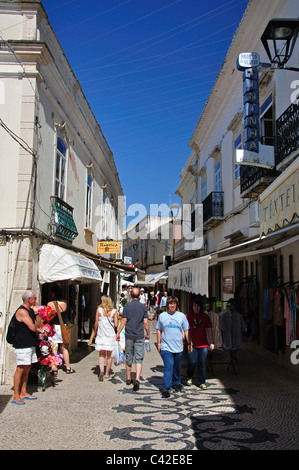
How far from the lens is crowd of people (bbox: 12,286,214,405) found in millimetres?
6461

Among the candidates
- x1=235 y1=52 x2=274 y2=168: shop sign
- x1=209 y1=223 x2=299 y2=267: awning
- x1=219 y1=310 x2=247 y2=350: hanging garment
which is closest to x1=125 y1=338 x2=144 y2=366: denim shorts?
x1=219 y1=310 x2=247 y2=350: hanging garment

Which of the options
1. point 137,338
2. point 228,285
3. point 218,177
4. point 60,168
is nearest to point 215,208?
point 218,177

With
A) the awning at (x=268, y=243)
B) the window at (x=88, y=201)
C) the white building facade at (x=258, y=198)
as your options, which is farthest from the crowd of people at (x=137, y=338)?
the window at (x=88, y=201)

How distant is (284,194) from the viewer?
5.42 metres

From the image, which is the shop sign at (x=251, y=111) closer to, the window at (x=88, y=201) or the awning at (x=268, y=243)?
the awning at (x=268, y=243)

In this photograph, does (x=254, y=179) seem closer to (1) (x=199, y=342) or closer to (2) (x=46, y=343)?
(1) (x=199, y=342)

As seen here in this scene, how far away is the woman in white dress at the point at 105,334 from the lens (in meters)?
8.23

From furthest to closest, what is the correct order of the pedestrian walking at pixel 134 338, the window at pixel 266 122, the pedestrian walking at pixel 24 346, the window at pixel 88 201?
the window at pixel 88 201 < the window at pixel 266 122 < the pedestrian walking at pixel 134 338 < the pedestrian walking at pixel 24 346

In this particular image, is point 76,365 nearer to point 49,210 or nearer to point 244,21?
point 49,210

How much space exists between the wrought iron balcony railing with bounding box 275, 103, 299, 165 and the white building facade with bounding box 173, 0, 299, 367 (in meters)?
0.02

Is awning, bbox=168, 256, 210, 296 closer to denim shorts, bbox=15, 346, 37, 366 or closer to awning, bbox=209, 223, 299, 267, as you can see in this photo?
awning, bbox=209, 223, 299, 267

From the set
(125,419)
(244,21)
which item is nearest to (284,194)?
(125,419)

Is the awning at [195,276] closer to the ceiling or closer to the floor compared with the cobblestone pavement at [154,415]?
closer to the ceiling

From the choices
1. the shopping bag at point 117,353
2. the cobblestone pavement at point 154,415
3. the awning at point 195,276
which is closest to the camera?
the cobblestone pavement at point 154,415
